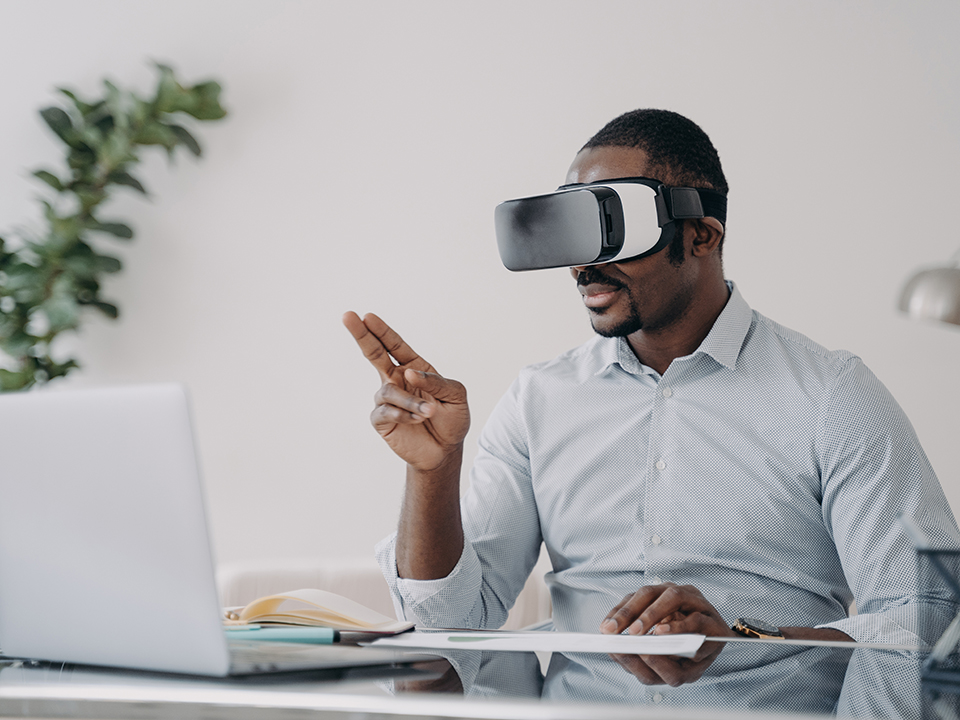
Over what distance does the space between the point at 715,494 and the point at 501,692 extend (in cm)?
80

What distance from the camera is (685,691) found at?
62 cm

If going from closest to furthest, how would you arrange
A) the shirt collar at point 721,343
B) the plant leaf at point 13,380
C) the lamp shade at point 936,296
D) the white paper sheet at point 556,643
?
1. the white paper sheet at point 556,643
2. the lamp shade at point 936,296
3. the shirt collar at point 721,343
4. the plant leaf at point 13,380

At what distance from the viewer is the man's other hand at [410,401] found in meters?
1.09

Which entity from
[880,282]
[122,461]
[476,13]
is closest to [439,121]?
[476,13]

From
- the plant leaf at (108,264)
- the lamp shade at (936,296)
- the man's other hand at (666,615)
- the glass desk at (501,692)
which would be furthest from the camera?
the plant leaf at (108,264)

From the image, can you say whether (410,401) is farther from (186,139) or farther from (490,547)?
(186,139)

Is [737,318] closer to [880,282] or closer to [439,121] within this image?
[880,282]

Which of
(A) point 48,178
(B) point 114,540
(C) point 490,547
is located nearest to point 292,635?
(B) point 114,540

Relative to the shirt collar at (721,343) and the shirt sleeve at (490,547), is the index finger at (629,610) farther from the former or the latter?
the shirt collar at (721,343)

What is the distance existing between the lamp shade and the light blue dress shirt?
0.15 m

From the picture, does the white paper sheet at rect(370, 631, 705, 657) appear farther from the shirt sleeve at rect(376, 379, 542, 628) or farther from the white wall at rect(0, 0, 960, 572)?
the white wall at rect(0, 0, 960, 572)

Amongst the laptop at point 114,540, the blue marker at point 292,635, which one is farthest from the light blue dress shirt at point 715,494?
the laptop at point 114,540

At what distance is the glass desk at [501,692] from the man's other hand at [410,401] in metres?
0.41

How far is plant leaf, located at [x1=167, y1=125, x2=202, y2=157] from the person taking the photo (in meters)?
2.49
